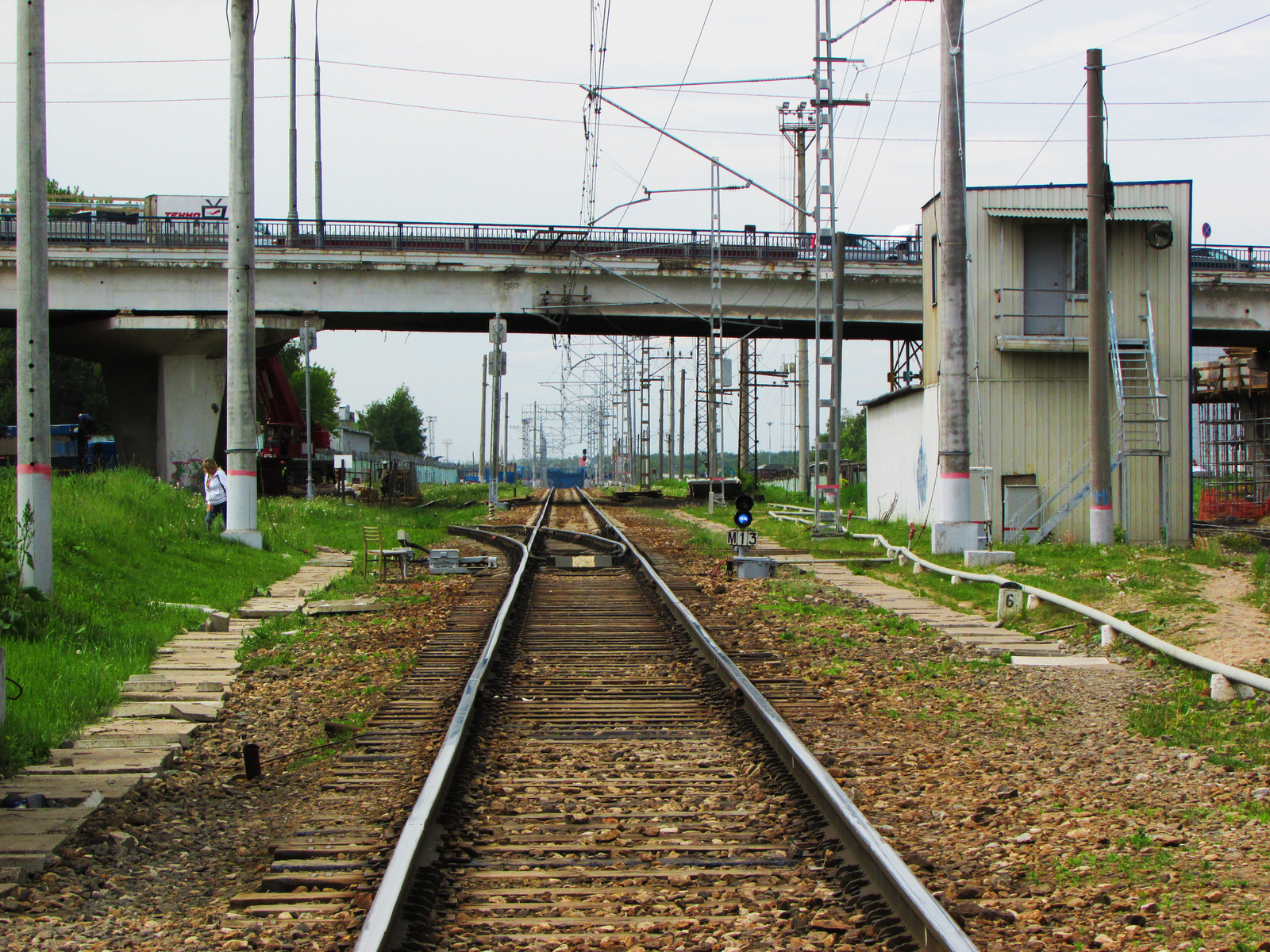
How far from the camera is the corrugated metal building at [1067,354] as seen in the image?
23797 millimetres

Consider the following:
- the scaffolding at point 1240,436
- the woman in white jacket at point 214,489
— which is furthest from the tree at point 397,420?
the woman in white jacket at point 214,489

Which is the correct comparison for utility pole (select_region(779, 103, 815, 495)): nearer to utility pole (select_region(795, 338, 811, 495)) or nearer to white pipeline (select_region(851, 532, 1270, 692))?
utility pole (select_region(795, 338, 811, 495))

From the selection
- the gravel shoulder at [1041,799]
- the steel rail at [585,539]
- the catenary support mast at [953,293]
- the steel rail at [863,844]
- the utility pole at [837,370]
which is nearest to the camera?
the steel rail at [863,844]

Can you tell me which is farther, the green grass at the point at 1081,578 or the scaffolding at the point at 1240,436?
the scaffolding at the point at 1240,436

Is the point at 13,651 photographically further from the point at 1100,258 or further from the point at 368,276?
the point at 368,276

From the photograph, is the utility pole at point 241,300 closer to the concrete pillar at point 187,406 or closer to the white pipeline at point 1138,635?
the white pipeline at point 1138,635

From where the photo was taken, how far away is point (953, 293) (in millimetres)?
17625

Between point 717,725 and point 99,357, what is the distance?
122 feet

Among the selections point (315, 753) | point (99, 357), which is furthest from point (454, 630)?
point (99, 357)

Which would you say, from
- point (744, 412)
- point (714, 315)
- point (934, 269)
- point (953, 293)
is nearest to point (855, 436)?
point (744, 412)

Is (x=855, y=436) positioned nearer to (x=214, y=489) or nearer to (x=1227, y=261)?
(x=1227, y=261)

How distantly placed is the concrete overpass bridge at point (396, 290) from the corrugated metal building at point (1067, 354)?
10.1 metres

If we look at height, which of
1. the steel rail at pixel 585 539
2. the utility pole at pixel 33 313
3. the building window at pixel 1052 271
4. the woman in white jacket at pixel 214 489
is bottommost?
the steel rail at pixel 585 539

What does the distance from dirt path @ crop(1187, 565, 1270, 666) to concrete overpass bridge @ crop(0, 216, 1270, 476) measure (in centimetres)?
2241
